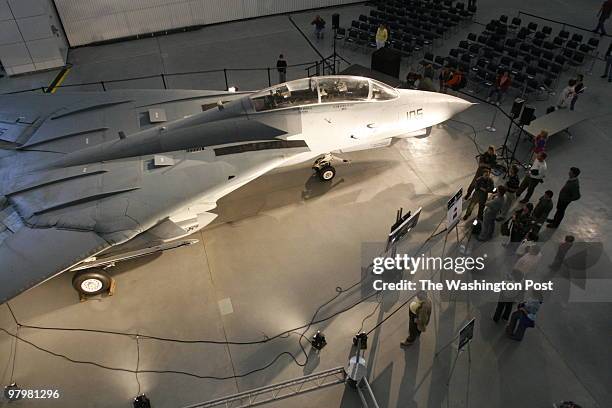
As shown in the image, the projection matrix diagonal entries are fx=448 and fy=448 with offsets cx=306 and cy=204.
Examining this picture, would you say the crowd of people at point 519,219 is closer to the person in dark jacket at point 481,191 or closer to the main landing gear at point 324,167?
the person in dark jacket at point 481,191

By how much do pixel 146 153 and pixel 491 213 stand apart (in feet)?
25.0

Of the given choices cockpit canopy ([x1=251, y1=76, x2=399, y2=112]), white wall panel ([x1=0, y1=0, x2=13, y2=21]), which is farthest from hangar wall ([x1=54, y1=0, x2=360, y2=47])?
cockpit canopy ([x1=251, y1=76, x2=399, y2=112])

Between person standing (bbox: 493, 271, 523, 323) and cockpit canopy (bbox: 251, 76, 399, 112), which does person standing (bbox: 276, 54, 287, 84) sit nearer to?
cockpit canopy (bbox: 251, 76, 399, 112)

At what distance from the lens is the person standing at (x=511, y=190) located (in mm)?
10080

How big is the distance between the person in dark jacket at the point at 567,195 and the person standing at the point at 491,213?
149 cm

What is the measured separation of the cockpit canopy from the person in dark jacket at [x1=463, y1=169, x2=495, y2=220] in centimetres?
333

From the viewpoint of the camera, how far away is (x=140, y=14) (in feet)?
63.6

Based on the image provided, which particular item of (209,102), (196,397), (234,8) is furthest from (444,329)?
(234,8)

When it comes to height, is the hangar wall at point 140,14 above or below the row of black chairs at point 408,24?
above

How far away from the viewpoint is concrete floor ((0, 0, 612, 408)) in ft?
25.3

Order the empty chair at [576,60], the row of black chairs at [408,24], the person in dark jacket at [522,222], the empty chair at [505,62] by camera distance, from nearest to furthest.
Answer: the person in dark jacket at [522,222], the empty chair at [505,62], the empty chair at [576,60], the row of black chairs at [408,24]

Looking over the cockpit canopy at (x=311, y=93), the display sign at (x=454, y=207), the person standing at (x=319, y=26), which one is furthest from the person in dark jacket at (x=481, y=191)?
the person standing at (x=319, y=26)

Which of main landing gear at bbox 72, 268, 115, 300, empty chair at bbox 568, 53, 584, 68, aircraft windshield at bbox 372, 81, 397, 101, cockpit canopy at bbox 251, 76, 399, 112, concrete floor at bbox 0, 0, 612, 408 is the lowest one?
concrete floor at bbox 0, 0, 612, 408

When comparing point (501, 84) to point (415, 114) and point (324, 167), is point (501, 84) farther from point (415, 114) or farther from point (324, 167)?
point (324, 167)
